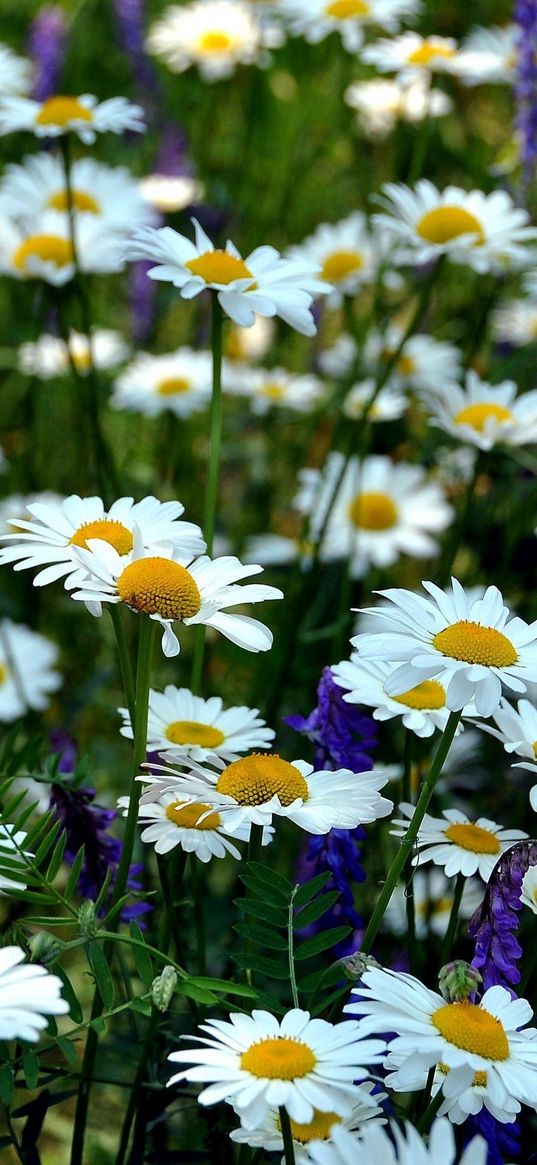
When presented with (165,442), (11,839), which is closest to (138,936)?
(11,839)

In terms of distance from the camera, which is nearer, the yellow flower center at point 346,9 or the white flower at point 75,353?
the yellow flower center at point 346,9


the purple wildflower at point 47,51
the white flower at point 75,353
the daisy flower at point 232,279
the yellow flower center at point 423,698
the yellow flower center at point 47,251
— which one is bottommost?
the white flower at point 75,353

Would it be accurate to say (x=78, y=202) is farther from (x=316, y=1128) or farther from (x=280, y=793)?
(x=316, y=1128)

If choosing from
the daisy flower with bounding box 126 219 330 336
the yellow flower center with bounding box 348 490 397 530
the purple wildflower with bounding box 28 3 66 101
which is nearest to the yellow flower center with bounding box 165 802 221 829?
the daisy flower with bounding box 126 219 330 336

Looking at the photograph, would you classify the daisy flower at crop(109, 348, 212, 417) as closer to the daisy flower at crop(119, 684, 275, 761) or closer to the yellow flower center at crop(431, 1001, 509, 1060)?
the daisy flower at crop(119, 684, 275, 761)

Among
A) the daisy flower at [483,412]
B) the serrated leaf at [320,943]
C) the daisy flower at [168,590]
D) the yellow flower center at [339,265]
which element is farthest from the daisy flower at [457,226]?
the serrated leaf at [320,943]

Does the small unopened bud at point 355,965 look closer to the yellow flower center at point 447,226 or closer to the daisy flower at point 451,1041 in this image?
the daisy flower at point 451,1041
